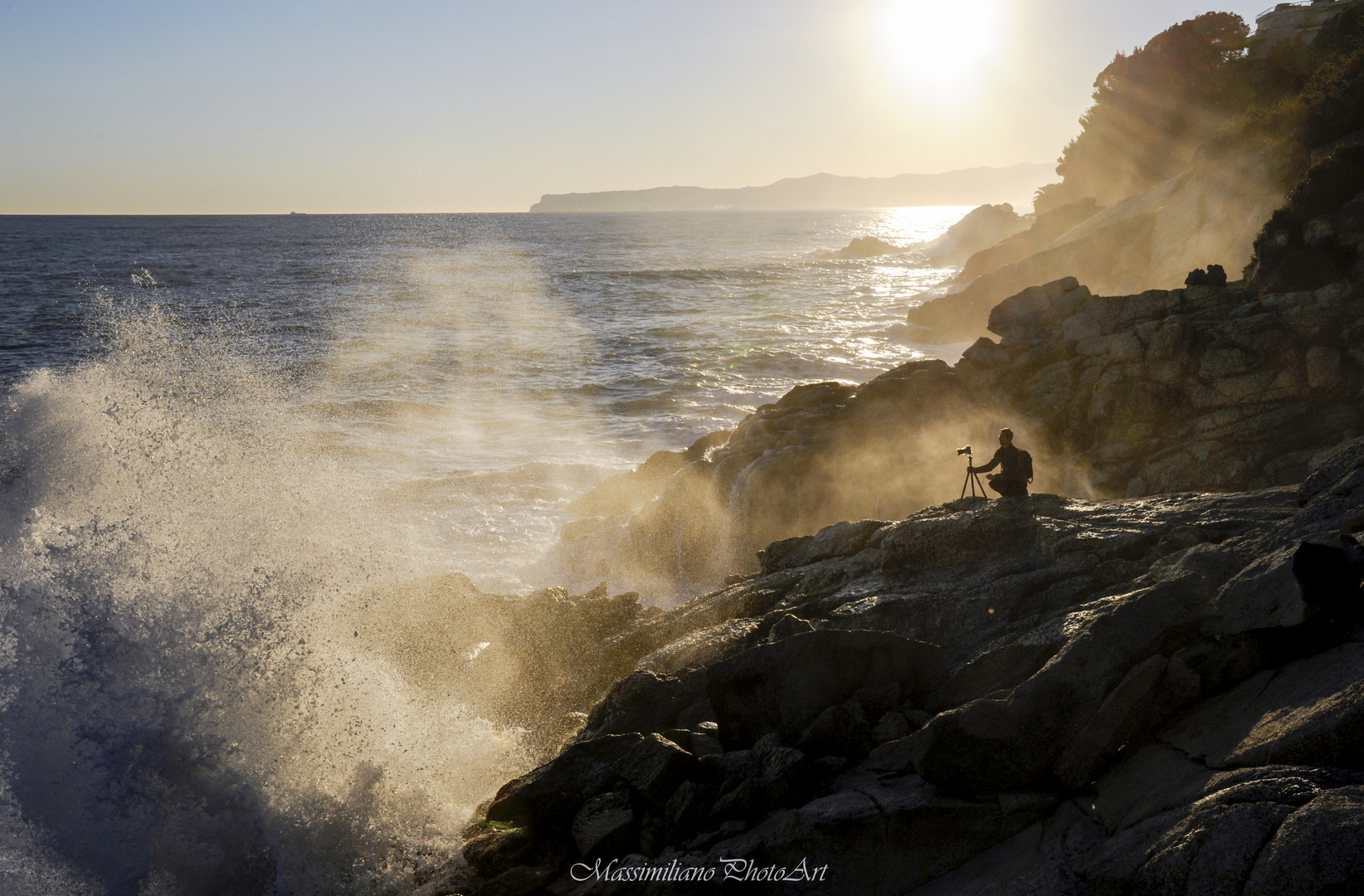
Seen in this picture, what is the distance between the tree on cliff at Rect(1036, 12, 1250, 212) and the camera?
4459cm

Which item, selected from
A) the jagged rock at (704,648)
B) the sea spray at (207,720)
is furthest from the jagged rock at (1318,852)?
the sea spray at (207,720)

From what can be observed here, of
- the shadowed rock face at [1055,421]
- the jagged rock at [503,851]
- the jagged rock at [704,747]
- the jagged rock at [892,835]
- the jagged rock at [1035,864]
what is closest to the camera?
the jagged rock at [1035,864]

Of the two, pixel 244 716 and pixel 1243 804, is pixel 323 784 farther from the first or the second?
pixel 1243 804

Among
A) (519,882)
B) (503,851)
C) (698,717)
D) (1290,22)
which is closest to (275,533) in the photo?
(503,851)

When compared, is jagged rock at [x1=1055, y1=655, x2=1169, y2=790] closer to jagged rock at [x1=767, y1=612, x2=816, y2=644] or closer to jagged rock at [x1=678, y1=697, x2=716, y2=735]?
jagged rock at [x1=767, y1=612, x2=816, y2=644]

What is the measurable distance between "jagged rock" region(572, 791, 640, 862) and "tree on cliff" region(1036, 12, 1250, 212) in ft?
158

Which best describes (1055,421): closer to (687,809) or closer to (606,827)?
(687,809)

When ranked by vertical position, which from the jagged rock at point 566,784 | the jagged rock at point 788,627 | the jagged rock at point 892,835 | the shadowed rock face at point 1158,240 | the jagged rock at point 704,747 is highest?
the shadowed rock face at point 1158,240

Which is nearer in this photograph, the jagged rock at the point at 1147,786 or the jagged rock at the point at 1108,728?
the jagged rock at the point at 1147,786

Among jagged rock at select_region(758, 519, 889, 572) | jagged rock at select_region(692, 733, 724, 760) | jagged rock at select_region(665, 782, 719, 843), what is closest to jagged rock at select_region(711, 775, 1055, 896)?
jagged rock at select_region(665, 782, 719, 843)

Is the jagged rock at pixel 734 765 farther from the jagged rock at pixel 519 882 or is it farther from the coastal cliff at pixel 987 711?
the jagged rock at pixel 519 882

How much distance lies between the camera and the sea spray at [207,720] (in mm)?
8367

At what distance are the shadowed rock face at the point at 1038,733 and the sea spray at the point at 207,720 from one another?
6.55 feet

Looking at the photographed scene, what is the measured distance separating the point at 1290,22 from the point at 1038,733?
53.4m
